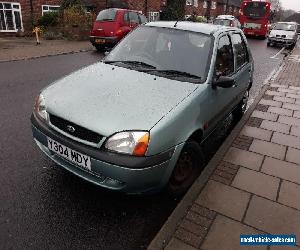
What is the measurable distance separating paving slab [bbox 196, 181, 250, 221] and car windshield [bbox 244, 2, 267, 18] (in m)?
28.0

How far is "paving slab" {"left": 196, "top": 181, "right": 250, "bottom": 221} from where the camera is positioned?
3361 millimetres

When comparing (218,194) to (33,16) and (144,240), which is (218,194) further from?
(33,16)

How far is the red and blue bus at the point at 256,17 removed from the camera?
27594 mm

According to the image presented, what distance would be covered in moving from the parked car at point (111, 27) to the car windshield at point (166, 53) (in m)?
9.88

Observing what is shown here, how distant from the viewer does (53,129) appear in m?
3.21

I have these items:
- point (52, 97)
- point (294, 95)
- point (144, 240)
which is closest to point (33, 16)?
point (294, 95)

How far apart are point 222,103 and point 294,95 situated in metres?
4.99

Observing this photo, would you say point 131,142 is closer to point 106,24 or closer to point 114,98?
point 114,98

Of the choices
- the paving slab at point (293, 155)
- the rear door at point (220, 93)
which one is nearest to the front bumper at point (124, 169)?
the rear door at point (220, 93)

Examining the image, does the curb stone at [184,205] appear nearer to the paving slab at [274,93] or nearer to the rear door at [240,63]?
the rear door at [240,63]

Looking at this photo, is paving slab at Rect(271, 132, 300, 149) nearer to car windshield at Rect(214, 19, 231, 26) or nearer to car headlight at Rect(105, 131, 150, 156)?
car headlight at Rect(105, 131, 150, 156)

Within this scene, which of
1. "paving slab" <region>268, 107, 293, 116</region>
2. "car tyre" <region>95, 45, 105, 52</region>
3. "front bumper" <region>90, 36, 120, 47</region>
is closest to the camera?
"paving slab" <region>268, 107, 293, 116</region>

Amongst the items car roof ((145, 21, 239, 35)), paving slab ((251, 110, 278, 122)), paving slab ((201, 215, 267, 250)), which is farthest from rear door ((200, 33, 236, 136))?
paving slab ((251, 110, 278, 122))

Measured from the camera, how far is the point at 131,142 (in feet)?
9.31
